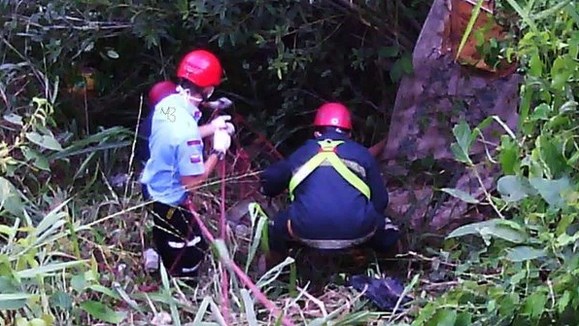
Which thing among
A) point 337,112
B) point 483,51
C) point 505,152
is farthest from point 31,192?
point 505,152

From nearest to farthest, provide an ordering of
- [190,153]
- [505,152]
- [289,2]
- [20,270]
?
[505,152]
[20,270]
[190,153]
[289,2]

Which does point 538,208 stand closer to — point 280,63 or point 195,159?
point 195,159

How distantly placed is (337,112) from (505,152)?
2337 mm

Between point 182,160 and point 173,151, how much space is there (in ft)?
0.19

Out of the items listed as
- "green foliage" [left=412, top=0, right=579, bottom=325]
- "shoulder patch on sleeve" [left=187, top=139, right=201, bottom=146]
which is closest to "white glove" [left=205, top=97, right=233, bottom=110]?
"shoulder patch on sleeve" [left=187, top=139, right=201, bottom=146]

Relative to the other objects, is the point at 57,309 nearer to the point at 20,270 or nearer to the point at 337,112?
the point at 20,270

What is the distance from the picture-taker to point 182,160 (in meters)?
4.38

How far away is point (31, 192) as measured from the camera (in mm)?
4766

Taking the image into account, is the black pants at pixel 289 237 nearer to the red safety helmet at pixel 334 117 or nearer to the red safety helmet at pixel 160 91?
the red safety helmet at pixel 334 117

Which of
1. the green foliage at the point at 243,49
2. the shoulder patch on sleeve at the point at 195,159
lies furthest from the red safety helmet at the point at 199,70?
the shoulder patch on sleeve at the point at 195,159

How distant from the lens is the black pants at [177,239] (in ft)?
15.0

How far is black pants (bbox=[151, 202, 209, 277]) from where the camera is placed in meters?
4.59

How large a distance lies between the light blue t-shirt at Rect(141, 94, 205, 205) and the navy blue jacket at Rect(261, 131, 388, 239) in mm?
481

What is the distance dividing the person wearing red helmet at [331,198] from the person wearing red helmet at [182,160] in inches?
13.4
